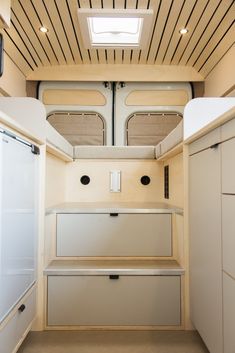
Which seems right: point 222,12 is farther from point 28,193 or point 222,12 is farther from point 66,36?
point 28,193

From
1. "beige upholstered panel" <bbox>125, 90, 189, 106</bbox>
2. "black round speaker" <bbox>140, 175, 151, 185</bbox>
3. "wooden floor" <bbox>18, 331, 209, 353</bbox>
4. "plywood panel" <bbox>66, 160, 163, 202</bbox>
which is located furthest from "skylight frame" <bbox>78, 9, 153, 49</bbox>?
"wooden floor" <bbox>18, 331, 209, 353</bbox>

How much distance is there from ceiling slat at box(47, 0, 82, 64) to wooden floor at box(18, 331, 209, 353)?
7.24 ft

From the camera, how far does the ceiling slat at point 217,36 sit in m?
2.32

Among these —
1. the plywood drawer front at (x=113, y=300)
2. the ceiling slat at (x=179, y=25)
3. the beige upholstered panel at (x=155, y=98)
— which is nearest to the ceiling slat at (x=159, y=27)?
the ceiling slat at (x=179, y=25)

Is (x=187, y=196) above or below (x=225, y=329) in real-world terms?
above

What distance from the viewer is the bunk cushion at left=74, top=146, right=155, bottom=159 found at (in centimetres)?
285

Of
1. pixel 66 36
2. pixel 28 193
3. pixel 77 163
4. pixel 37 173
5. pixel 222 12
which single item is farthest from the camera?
pixel 77 163

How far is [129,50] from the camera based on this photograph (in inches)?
117

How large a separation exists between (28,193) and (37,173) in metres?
0.23

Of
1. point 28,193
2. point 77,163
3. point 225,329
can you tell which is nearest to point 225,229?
point 225,329

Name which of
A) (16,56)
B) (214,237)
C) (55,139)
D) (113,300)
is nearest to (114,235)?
(113,300)

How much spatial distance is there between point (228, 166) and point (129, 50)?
2126mm

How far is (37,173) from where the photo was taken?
71.8 inches

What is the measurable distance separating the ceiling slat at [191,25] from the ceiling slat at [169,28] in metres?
0.11
